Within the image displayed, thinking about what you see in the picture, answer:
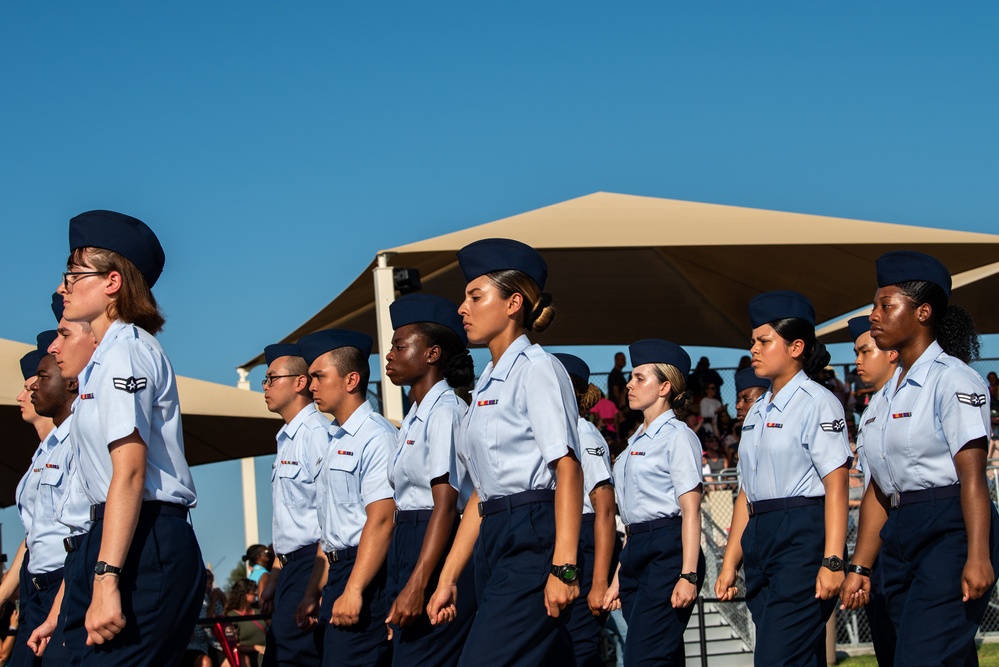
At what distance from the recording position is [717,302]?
620 inches

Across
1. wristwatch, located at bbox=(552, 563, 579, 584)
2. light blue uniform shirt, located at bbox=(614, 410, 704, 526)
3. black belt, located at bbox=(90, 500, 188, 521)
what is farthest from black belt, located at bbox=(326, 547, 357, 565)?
black belt, located at bbox=(90, 500, 188, 521)

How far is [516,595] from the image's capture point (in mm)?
3891

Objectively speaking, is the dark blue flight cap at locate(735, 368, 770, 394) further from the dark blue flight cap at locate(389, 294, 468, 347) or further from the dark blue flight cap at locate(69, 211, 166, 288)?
the dark blue flight cap at locate(69, 211, 166, 288)

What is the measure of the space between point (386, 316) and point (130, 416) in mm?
7800

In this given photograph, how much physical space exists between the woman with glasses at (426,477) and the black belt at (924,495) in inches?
63.8

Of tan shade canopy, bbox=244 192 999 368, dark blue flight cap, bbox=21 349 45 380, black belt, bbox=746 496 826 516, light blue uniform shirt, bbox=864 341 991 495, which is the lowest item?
black belt, bbox=746 496 826 516

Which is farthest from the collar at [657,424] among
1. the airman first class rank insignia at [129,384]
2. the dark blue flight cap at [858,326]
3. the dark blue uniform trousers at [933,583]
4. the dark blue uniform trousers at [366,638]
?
the airman first class rank insignia at [129,384]

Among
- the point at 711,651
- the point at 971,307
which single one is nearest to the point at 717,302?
the point at 971,307

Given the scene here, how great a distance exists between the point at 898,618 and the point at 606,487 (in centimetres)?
145

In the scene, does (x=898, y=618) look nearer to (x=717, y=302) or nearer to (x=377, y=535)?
(x=377, y=535)

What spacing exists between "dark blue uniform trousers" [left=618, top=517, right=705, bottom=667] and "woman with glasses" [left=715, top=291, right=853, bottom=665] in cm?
31

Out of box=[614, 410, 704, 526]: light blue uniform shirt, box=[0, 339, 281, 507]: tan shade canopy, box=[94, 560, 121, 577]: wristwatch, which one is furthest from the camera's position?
box=[0, 339, 281, 507]: tan shade canopy

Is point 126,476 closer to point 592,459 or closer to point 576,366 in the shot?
point 592,459

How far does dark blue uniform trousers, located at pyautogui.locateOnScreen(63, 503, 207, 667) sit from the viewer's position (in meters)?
3.37
